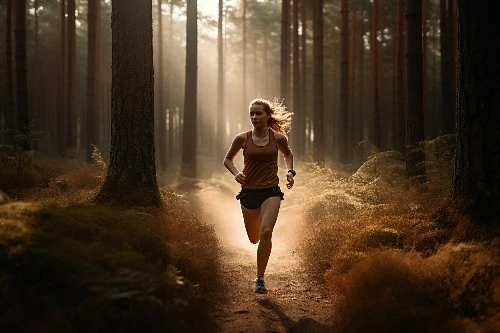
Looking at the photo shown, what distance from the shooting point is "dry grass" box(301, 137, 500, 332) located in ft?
13.5

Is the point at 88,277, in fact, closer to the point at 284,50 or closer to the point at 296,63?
the point at 284,50

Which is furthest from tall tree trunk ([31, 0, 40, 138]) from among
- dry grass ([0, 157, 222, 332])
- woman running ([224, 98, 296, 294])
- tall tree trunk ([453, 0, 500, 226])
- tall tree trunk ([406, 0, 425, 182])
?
tall tree trunk ([453, 0, 500, 226])

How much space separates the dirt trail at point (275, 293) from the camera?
207 inches

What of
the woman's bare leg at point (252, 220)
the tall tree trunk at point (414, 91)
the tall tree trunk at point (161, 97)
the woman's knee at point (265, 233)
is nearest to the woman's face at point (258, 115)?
the woman's bare leg at point (252, 220)

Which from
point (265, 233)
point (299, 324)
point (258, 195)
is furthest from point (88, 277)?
point (258, 195)

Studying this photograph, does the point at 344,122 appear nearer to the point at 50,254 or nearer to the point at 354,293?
the point at 354,293

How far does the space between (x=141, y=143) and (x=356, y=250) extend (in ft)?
13.1

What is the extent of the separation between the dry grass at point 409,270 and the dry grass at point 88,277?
1.78 metres

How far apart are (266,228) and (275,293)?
1.02 metres

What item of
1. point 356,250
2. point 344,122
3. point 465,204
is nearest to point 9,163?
point 356,250

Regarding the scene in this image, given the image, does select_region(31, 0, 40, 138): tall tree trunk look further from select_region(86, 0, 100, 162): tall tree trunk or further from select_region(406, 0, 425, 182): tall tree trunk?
select_region(406, 0, 425, 182): tall tree trunk

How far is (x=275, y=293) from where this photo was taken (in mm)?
6535

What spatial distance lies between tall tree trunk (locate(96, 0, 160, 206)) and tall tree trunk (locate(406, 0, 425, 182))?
7.00 meters

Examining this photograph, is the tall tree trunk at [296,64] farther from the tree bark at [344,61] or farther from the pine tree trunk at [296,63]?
the tree bark at [344,61]
